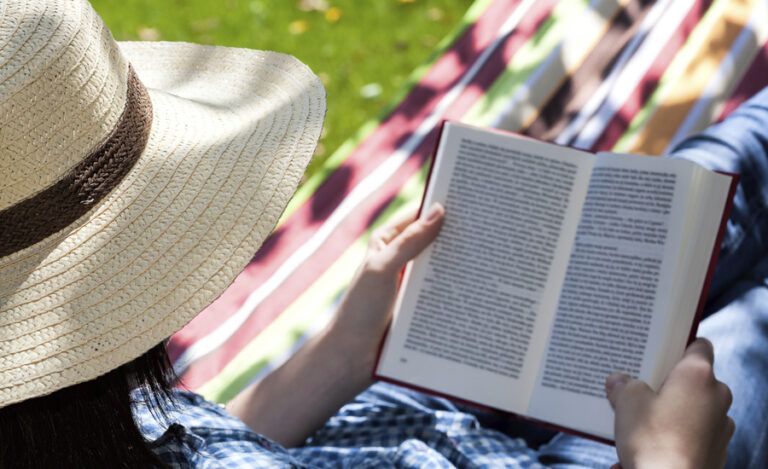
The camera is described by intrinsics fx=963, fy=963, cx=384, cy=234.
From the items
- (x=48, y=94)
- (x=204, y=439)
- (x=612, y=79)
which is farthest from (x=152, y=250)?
(x=612, y=79)

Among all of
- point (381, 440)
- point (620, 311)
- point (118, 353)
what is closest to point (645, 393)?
point (620, 311)

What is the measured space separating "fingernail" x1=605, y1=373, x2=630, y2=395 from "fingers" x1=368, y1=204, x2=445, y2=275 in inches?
16.7

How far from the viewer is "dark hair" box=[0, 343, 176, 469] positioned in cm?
119

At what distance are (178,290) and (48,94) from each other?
30cm

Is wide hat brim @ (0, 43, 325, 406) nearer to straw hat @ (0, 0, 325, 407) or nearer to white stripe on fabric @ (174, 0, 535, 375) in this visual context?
straw hat @ (0, 0, 325, 407)

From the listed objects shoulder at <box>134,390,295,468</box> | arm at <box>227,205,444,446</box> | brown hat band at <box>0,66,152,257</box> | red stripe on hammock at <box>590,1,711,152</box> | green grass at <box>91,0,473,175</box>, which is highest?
green grass at <box>91,0,473,175</box>

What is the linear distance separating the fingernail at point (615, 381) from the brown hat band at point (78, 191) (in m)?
0.84

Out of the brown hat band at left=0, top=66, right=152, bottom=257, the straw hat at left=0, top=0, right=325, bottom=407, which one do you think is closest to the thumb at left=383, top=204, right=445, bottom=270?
the straw hat at left=0, top=0, right=325, bottom=407

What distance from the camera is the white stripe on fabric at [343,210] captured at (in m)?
2.40

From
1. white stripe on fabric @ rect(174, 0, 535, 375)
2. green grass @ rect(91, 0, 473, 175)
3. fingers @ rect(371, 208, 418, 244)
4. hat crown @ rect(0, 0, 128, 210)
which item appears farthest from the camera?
green grass @ rect(91, 0, 473, 175)

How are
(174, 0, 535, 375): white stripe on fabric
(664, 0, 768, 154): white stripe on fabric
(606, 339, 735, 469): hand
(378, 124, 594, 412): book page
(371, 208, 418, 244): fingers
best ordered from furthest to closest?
(664, 0, 768, 154): white stripe on fabric, (174, 0, 535, 375): white stripe on fabric, (371, 208, 418, 244): fingers, (378, 124, 594, 412): book page, (606, 339, 735, 469): hand

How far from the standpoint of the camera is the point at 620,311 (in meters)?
1.68

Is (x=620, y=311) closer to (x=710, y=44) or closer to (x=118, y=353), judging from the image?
(x=118, y=353)

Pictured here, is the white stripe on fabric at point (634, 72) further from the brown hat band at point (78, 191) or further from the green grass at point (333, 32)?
the brown hat band at point (78, 191)
